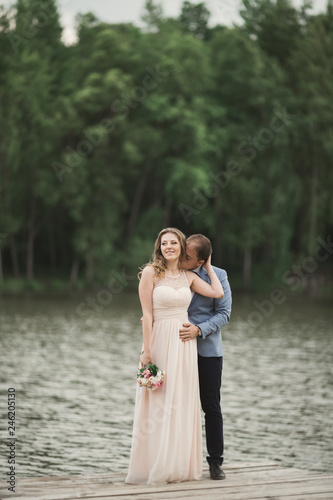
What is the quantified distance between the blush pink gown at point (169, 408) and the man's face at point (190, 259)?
140mm

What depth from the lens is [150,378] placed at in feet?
19.7

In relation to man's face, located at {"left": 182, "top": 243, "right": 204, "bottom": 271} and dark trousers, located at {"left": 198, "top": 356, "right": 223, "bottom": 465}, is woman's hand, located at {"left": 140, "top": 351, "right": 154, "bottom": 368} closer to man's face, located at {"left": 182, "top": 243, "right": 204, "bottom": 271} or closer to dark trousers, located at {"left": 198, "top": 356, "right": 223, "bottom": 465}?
dark trousers, located at {"left": 198, "top": 356, "right": 223, "bottom": 465}

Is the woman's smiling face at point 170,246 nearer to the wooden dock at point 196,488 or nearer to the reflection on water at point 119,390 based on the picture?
the wooden dock at point 196,488

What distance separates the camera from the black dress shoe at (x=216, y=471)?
243 inches

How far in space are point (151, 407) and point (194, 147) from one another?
4142 centimetres

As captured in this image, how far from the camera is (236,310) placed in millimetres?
30953

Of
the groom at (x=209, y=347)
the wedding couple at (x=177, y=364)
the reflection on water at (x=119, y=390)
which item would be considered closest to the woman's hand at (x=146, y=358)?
the wedding couple at (x=177, y=364)

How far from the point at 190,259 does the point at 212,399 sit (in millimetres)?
1074

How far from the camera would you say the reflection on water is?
9.39m

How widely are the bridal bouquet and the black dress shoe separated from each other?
778 mm

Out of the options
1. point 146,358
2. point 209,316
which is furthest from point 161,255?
point 146,358

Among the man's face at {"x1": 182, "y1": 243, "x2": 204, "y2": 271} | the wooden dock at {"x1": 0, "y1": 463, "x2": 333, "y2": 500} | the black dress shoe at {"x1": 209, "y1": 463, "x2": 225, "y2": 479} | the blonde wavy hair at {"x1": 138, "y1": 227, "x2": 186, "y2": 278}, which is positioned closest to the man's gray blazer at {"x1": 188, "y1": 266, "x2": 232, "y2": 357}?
the man's face at {"x1": 182, "y1": 243, "x2": 204, "y2": 271}

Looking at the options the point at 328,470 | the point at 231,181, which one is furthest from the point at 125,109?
the point at 328,470

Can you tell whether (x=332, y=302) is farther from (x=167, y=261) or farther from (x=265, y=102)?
(x=167, y=261)
